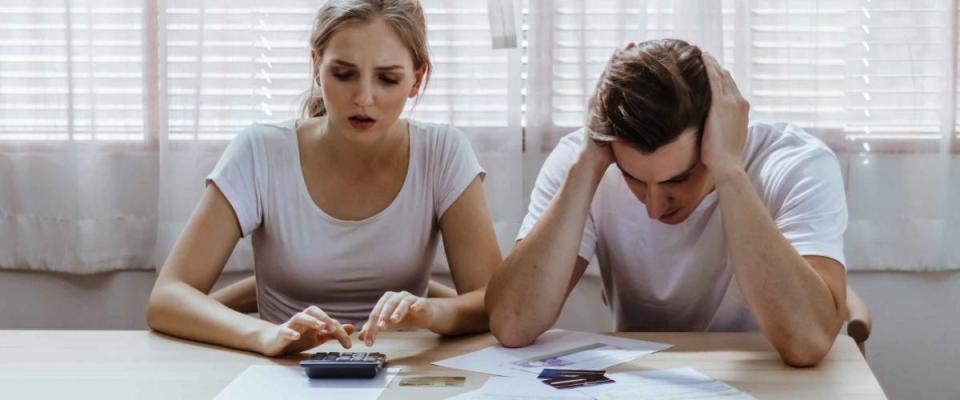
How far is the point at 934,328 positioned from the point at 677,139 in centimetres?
127

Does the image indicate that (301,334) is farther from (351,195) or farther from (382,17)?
(382,17)

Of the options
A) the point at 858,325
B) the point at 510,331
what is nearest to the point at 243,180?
the point at 510,331

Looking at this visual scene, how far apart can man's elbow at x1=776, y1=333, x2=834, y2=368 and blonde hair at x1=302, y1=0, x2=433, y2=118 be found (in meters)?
0.79

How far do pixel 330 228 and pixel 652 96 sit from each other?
640 millimetres

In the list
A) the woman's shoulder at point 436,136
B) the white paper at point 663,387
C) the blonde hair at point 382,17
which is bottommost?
the white paper at point 663,387

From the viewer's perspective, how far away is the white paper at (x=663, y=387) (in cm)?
132

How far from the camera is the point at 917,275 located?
253cm

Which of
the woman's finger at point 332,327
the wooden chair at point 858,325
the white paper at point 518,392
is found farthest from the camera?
the wooden chair at point 858,325

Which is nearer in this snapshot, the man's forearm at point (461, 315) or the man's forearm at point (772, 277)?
the man's forearm at point (772, 277)

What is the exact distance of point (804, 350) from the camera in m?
1.48

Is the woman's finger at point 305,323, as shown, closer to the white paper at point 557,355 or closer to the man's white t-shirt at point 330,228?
the white paper at point 557,355

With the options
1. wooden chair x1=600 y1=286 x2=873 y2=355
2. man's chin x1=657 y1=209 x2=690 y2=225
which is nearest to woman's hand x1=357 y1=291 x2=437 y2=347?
man's chin x1=657 y1=209 x2=690 y2=225

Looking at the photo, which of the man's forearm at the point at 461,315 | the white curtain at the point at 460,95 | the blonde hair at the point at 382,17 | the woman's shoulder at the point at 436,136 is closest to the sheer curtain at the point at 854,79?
the white curtain at the point at 460,95

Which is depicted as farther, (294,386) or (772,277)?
(772,277)
